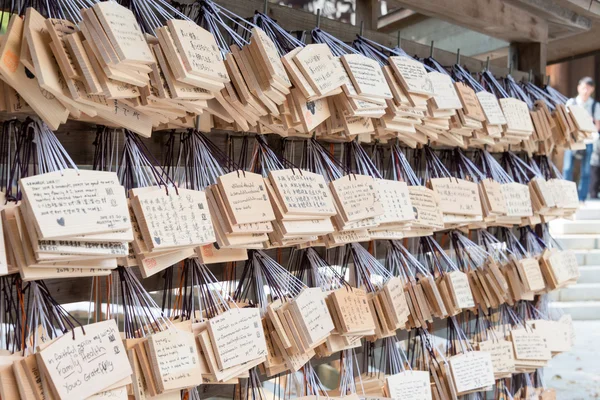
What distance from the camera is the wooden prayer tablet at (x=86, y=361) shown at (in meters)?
1.17

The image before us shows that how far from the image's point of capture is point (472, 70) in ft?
9.21

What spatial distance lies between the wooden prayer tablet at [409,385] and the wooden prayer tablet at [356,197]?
1.86 ft

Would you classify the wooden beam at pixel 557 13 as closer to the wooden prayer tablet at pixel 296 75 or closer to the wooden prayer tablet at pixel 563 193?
the wooden prayer tablet at pixel 563 193

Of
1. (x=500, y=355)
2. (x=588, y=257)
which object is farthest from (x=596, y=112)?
(x=500, y=355)

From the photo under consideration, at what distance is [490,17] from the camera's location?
275cm

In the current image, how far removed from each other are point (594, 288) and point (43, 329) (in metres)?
5.77

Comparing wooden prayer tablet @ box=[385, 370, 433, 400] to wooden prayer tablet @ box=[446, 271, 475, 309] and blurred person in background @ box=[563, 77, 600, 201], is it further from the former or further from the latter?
blurred person in background @ box=[563, 77, 600, 201]

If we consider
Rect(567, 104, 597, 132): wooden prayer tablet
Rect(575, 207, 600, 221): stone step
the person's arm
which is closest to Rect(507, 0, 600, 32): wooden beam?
Rect(567, 104, 597, 132): wooden prayer tablet

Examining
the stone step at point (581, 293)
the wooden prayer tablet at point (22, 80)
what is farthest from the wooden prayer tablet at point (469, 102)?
the stone step at point (581, 293)

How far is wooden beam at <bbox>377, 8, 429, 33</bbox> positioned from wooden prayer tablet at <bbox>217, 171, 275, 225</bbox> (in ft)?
8.92

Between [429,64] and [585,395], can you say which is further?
[585,395]

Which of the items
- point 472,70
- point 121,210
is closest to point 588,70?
point 472,70

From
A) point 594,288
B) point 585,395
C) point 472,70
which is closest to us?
point 472,70

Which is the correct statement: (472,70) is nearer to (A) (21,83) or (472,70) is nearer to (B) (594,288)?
(A) (21,83)
